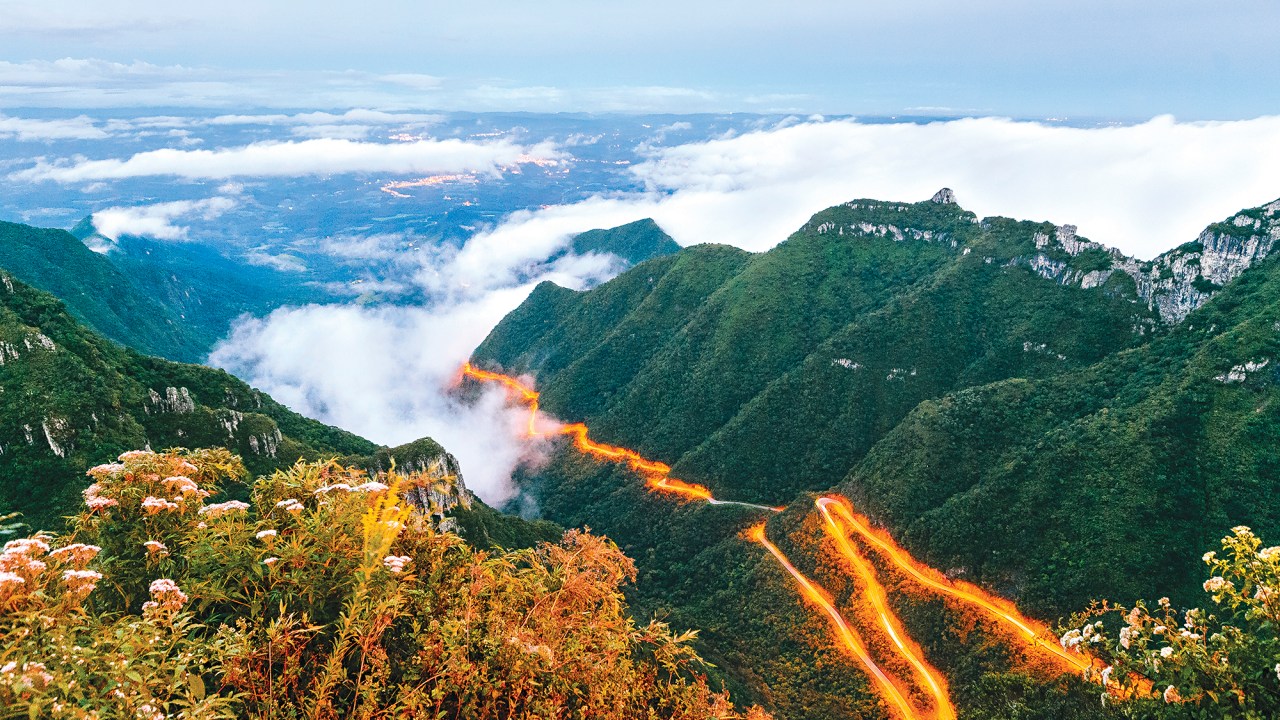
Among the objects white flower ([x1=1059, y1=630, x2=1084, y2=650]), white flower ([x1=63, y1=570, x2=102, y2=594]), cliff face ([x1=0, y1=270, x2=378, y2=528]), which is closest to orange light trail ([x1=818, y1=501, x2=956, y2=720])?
white flower ([x1=1059, y1=630, x2=1084, y2=650])

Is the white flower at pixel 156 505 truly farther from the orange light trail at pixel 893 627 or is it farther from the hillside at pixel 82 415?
the orange light trail at pixel 893 627

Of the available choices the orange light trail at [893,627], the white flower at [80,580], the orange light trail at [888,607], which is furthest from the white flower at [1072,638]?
the orange light trail at [893,627]

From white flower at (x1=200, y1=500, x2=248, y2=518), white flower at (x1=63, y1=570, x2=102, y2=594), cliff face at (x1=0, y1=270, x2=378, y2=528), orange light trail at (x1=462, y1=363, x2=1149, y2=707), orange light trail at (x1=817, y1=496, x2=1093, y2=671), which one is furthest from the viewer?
orange light trail at (x1=462, y1=363, x2=1149, y2=707)

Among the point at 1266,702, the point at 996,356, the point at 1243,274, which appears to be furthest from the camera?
the point at 996,356

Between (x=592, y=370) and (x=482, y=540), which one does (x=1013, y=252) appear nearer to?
(x=592, y=370)

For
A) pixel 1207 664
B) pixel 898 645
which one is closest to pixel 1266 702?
pixel 1207 664

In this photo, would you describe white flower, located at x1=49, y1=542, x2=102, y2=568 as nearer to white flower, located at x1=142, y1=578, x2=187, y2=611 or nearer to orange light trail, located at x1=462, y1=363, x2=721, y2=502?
white flower, located at x1=142, y1=578, x2=187, y2=611
